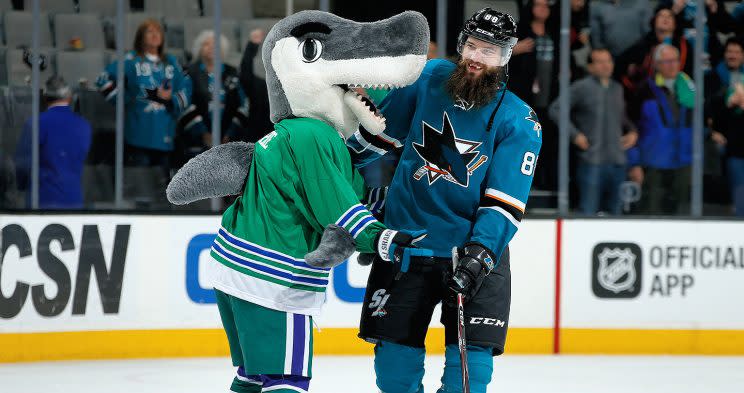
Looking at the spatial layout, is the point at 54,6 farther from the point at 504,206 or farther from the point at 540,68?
the point at 504,206

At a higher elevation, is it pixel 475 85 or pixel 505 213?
pixel 475 85

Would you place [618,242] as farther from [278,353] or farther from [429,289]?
[278,353]

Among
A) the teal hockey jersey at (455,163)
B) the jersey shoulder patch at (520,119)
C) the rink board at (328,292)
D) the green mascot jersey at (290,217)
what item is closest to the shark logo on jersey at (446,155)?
the teal hockey jersey at (455,163)

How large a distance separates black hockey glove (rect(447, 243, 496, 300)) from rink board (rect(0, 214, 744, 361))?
2.99 m

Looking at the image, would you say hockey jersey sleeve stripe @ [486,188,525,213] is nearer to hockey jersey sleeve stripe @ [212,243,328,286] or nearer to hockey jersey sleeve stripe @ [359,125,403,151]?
hockey jersey sleeve stripe @ [359,125,403,151]

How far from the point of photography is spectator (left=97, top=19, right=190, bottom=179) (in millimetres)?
6211

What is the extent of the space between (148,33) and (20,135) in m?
0.80

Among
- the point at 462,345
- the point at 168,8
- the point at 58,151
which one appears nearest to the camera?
the point at 462,345

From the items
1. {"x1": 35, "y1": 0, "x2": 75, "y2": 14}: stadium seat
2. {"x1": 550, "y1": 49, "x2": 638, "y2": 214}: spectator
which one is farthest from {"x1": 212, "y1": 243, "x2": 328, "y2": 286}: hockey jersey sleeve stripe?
{"x1": 550, "y1": 49, "x2": 638, "y2": 214}: spectator

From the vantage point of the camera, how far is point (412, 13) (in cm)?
332

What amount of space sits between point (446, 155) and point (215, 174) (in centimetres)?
65

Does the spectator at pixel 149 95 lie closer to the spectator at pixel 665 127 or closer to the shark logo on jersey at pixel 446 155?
the spectator at pixel 665 127

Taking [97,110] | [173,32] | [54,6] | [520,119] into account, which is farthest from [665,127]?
[520,119]

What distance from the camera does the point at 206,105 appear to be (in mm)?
6344
